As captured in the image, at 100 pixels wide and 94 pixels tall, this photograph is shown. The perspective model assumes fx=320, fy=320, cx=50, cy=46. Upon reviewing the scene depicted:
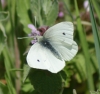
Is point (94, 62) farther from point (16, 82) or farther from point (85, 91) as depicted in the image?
point (16, 82)

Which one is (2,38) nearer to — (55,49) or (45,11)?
(45,11)

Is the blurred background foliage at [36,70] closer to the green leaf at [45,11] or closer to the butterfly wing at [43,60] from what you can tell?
the green leaf at [45,11]

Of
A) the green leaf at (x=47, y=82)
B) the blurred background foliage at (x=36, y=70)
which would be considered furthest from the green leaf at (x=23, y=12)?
the green leaf at (x=47, y=82)

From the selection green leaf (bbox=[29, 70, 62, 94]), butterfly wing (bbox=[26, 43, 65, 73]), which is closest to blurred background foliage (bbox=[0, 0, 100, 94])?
green leaf (bbox=[29, 70, 62, 94])

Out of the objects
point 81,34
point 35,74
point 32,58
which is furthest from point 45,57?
point 81,34

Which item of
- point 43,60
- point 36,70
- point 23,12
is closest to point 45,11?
point 23,12

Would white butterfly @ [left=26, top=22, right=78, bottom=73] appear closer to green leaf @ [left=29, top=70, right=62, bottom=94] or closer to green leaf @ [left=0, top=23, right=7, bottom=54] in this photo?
green leaf @ [left=29, top=70, right=62, bottom=94]
